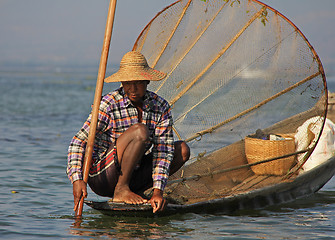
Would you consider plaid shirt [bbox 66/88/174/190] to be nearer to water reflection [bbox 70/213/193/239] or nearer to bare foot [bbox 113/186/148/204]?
bare foot [bbox 113/186/148/204]

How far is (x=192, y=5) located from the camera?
4.99m

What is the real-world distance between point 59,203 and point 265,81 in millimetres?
2199

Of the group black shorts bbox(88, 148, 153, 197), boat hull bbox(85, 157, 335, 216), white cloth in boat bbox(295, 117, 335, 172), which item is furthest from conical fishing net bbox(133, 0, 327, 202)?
black shorts bbox(88, 148, 153, 197)

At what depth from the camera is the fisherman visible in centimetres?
381

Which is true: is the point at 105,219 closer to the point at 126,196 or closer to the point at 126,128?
the point at 126,196

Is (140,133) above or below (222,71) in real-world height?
below

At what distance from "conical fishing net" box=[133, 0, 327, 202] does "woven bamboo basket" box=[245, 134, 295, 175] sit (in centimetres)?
21

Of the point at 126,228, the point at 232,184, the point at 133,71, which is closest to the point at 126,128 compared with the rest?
the point at 133,71

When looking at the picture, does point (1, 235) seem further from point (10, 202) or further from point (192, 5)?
point (192, 5)

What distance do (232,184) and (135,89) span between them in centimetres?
150

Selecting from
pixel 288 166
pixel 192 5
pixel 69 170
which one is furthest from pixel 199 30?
pixel 69 170

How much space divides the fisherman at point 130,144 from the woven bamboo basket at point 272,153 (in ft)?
3.43

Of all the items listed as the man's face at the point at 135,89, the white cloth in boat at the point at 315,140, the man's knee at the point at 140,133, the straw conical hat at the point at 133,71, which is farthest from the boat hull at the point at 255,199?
the straw conical hat at the point at 133,71

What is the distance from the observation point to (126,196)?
3945mm
